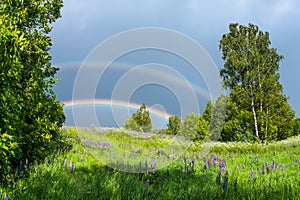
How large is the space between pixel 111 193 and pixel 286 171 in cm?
450

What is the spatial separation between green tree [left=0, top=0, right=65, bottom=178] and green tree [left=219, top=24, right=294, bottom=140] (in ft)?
85.2

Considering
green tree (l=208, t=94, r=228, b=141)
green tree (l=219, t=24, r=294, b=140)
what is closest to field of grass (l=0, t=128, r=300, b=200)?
green tree (l=208, t=94, r=228, b=141)

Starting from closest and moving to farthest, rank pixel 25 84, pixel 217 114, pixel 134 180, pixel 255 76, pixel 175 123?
1. pixel 134 180
2. pixel 25 84
3. pixel 175 123
4. pixel 217 114
5. pixel 255 76

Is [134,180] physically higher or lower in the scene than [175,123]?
lower

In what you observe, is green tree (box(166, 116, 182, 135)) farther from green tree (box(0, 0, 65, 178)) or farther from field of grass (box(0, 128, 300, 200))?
green tree (box(0, 0, 65, 178))

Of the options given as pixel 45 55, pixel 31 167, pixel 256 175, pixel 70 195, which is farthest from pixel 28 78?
pixel 256 175

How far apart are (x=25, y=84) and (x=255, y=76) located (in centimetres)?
2823

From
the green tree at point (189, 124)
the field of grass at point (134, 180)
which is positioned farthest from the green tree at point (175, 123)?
the field of grass at point (134, 180)

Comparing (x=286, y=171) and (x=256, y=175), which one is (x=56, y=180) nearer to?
(x=256, y=175)

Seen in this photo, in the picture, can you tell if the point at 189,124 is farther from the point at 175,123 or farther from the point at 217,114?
the point at 217,114

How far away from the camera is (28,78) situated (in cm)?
686

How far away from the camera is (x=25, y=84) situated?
6.66 meters

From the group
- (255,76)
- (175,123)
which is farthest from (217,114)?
(255,76)

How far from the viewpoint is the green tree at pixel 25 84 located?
5.21 m
